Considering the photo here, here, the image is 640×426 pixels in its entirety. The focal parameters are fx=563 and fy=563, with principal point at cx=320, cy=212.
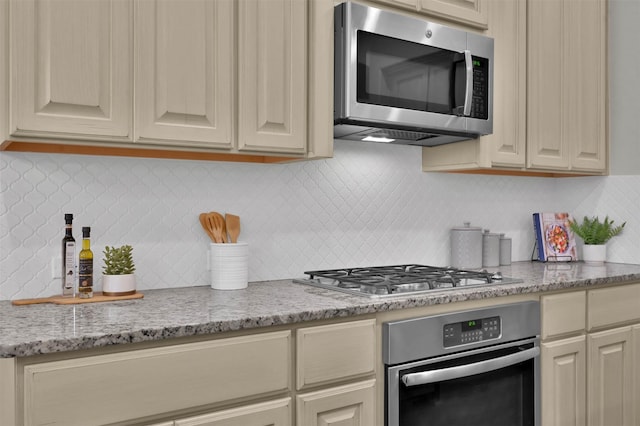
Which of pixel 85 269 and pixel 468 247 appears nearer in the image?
pixel 85 269

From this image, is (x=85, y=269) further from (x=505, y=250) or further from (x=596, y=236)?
(x=596, y=236)

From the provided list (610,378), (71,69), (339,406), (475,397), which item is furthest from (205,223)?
(610,378)

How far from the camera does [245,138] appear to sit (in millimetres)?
1920

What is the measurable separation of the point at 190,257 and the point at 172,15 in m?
0.89

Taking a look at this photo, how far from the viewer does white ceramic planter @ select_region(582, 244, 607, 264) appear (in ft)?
10.0

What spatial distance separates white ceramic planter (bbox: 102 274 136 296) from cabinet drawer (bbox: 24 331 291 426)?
0.52 m

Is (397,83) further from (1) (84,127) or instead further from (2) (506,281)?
(1) (84,127)

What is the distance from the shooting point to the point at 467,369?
6.38 ft

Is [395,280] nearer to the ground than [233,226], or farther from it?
nearer to the ground

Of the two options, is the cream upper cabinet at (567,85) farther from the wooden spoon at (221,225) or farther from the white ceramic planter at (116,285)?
the white ceramic planter at (116,285)

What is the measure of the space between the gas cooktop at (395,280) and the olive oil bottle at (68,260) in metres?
0.85

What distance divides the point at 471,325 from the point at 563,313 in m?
0.58

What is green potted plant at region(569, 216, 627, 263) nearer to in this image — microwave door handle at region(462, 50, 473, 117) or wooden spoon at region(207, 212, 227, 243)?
microwave door handle at region(462, 50, 473, 117)

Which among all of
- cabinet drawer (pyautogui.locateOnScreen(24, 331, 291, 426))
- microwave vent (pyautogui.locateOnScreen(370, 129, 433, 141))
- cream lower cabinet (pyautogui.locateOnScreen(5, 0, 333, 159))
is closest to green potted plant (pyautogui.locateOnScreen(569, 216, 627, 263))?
microwave vent (pyautogui.locateOnScreen(370, 129, 433, 141))
